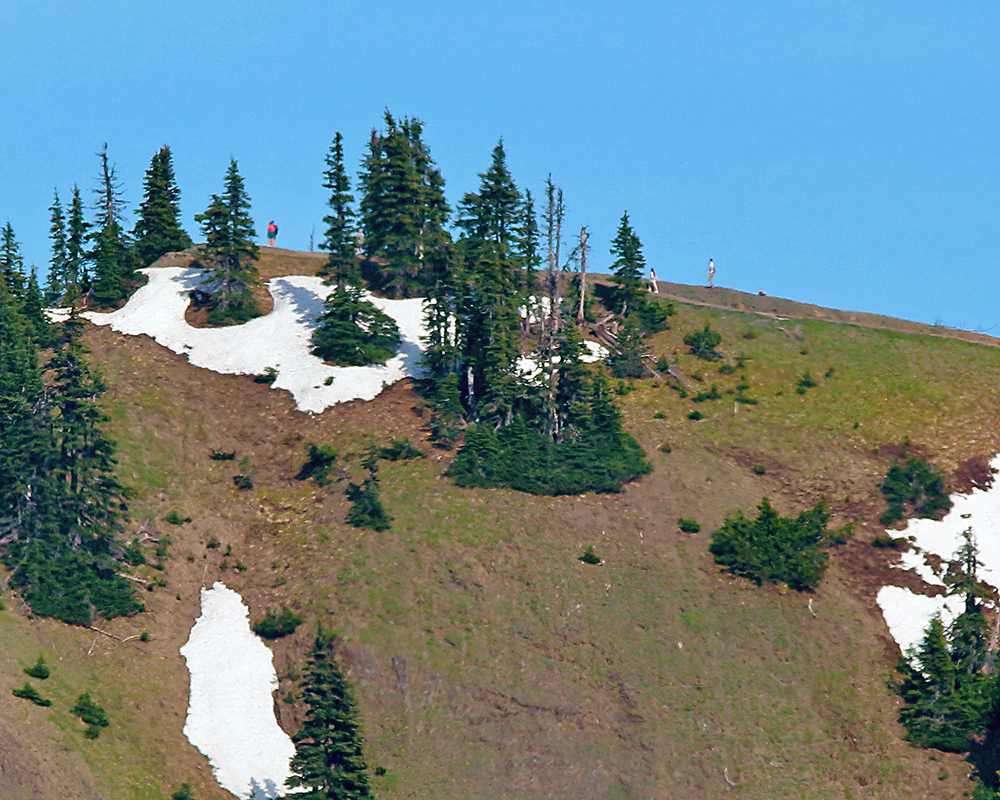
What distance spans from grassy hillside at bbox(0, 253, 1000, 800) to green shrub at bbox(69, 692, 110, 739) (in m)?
0.78

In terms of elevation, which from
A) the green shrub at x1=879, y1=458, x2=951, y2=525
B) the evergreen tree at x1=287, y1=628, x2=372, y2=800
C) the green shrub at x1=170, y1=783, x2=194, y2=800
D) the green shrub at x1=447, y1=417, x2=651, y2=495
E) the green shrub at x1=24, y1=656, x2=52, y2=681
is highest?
the green shrub at x1=447, y1=417, x2=651, y2=495

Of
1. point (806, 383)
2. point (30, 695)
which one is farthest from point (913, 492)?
point (30, 695)

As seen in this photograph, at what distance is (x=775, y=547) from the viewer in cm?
6356

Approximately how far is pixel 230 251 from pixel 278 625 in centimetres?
4015

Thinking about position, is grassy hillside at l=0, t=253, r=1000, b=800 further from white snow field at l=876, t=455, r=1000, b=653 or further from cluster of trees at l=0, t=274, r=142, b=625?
cluster of trees at l=0, t=274, r=142, b=625

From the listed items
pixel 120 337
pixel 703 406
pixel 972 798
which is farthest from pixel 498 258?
pixel 972 798

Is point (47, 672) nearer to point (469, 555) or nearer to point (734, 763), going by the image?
point (469, 555)

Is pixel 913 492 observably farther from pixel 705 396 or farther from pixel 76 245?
pixel 76 245

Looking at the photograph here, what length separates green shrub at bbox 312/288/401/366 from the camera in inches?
3226

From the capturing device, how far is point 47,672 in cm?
5006

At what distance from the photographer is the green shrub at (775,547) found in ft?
204

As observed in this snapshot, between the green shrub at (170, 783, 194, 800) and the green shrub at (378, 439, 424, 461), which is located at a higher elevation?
the green shrub at (378, 439, 424, 461)

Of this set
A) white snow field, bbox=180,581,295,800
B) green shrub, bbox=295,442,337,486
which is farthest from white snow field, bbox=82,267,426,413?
white snow field, bbox=180,581,295,800

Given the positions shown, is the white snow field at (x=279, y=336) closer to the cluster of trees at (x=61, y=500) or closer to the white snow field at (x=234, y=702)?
the cluster of trees at (x=61, y=500)
